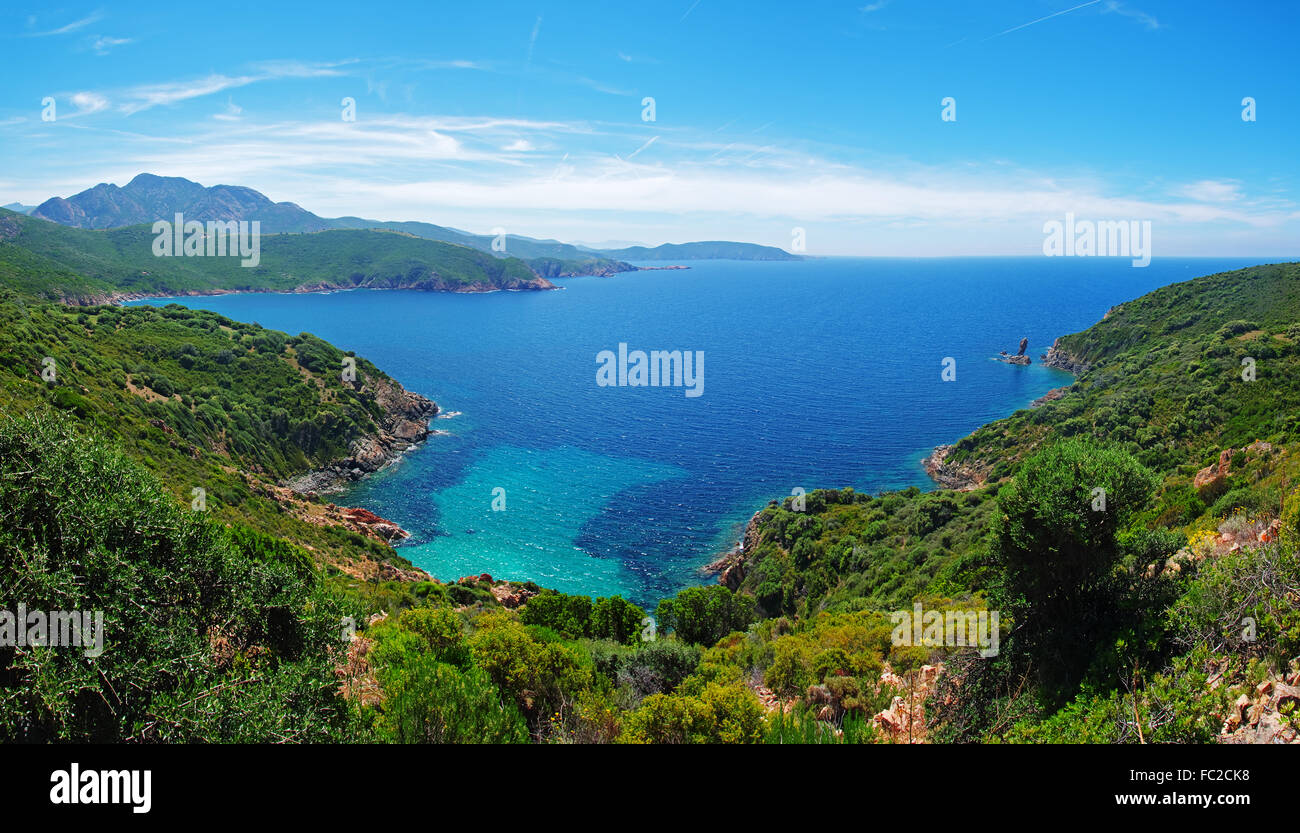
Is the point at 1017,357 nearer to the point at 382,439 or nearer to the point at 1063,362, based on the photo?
the point at 1063,362

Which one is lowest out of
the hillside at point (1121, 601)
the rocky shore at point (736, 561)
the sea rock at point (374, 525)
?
the rocky shore at point (736, 561)

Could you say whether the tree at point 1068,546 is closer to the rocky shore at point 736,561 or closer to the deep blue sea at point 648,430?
the deep blue sea at point 648,430

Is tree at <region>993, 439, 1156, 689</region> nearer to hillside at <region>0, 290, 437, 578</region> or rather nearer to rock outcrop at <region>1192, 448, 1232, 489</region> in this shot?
rock outcrop at <region>1192, 448, 1232, 489</region>

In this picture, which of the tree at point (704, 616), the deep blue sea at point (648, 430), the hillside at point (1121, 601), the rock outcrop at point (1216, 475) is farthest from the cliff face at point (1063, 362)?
the tree at point (704, 616)

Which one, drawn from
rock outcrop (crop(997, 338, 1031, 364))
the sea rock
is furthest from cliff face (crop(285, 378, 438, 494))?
rock outcrop (crop(997, 338, 1031, 364))

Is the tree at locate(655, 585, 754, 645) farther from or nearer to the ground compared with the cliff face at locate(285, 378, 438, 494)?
nearer to the ground

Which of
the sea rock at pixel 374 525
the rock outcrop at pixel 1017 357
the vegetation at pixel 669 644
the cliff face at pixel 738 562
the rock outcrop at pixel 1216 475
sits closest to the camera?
the vegetation at pixel 669 644
